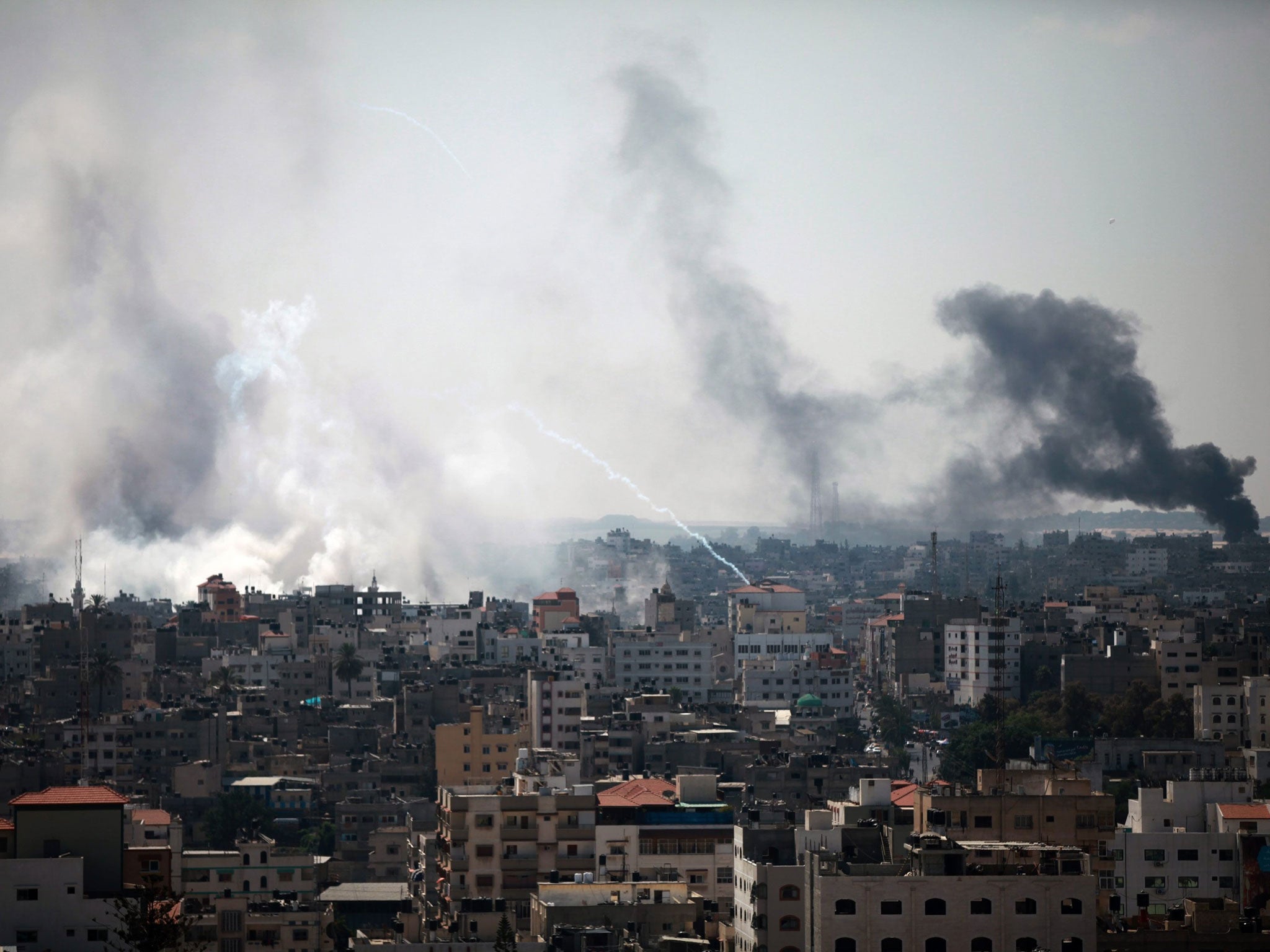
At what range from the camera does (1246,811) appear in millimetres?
48750

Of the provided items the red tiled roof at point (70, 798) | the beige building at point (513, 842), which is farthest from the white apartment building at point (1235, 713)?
the red tiled roof at point (70, 798)

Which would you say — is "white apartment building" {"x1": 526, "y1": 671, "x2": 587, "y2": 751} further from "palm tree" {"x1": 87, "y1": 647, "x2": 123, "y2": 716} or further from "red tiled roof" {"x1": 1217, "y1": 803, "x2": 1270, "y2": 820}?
"red tiled roof" {"x1": 1217, "y1": 803, "x2": 1270, "y2": 820}

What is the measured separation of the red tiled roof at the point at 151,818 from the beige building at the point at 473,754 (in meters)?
11.9

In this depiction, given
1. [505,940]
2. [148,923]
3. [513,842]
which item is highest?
[513,842]

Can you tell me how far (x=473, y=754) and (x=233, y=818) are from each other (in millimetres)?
7339

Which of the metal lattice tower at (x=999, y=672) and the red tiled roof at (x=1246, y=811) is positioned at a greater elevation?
the metal lattice tower at (x=999, y=672)

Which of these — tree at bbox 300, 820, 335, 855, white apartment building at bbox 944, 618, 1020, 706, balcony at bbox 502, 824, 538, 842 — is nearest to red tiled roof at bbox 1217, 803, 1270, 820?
balcony at bbox 502, 824, 538, 842

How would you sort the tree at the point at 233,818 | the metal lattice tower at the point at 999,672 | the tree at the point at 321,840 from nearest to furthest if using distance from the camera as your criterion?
the metal lattice tower at the point at 999,672 → the tree at the point at 321,840 → the tree at the point at 233,818

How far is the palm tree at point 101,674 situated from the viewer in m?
98.4

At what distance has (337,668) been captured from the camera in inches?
4178

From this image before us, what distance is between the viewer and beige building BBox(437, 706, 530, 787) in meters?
71.9

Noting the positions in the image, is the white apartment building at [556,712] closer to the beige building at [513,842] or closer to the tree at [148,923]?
the beige building at [513,842]

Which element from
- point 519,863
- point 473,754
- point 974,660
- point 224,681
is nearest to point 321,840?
point 473,754

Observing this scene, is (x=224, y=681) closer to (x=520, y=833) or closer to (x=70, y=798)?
(x=520, y=833)
